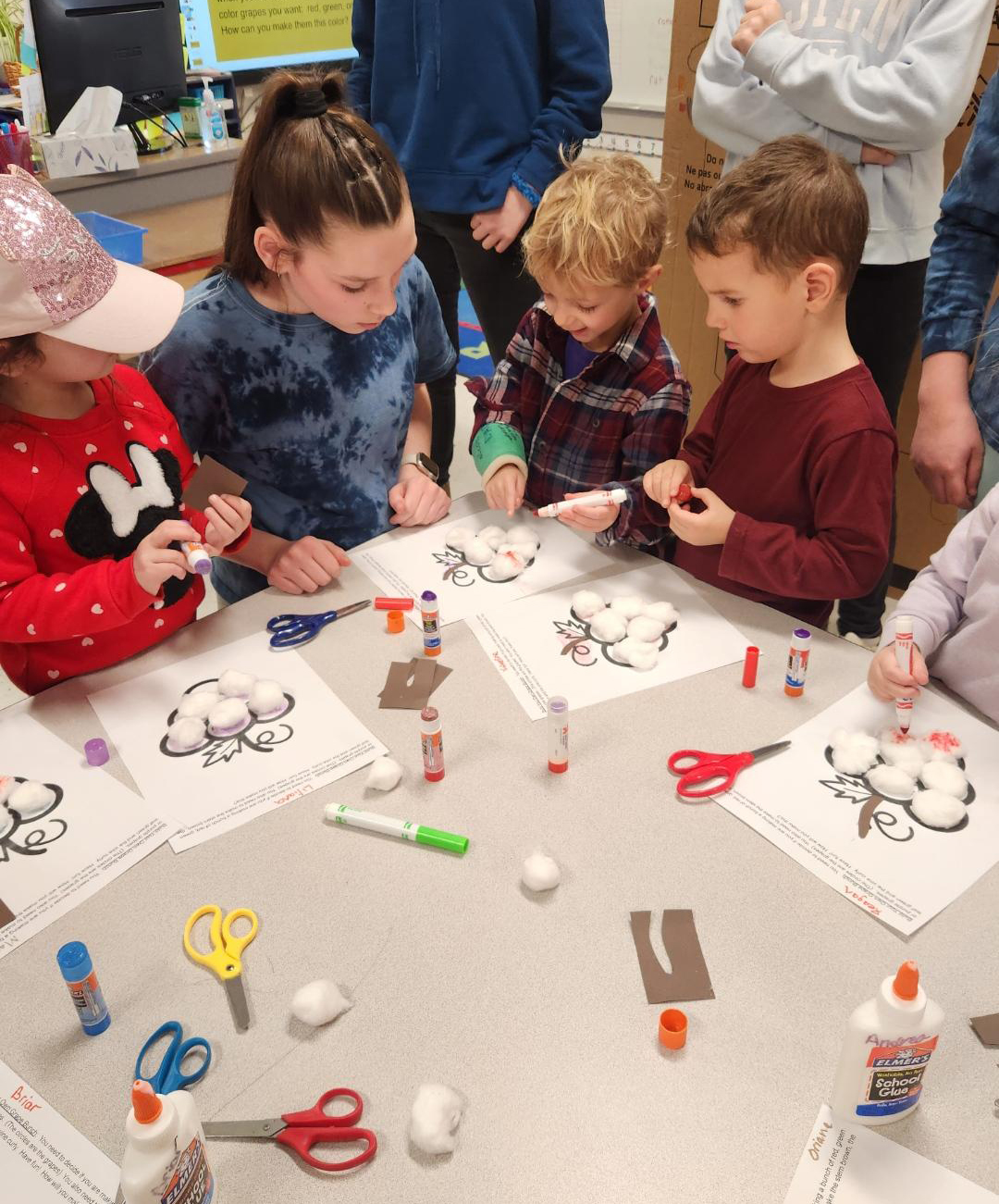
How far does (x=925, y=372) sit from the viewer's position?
1358 millimetres

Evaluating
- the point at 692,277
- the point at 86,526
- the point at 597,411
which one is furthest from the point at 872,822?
the point at 692,277

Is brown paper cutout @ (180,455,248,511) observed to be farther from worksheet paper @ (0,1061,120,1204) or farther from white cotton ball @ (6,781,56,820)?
worksheet paper @ (0,1061,120,1204)

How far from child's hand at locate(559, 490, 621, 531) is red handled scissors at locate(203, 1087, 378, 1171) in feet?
2.66

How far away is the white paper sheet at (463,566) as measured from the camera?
4.07ft

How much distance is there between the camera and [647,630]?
114cm

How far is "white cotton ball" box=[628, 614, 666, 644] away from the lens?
1.14 m

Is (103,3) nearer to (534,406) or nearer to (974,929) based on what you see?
(534,406)

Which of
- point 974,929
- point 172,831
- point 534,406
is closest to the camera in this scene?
point 974,929

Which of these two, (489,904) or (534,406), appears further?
(534,406)

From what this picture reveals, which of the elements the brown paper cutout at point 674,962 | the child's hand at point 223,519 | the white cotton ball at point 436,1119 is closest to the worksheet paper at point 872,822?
the brown paper cutout at point 674,962

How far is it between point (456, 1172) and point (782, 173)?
112 centimetres

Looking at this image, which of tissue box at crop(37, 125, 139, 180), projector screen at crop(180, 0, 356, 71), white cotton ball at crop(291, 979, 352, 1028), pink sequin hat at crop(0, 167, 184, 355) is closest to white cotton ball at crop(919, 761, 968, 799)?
white cotton ball at crop(291, 979, 352, 1028)

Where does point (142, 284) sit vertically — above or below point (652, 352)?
above

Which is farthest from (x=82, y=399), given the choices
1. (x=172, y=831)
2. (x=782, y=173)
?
(x=782, y=173)
